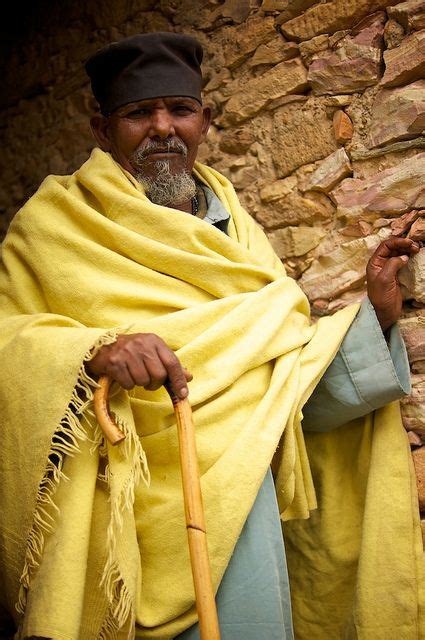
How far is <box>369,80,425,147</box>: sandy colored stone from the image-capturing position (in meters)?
2.18

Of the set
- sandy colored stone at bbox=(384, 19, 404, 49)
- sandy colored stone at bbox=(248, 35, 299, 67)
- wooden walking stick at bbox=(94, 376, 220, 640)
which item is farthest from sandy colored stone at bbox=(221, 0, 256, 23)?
wooden walking stick at bbox=(94, 376, 220, 640)

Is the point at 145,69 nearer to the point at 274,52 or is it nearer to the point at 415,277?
the point at 274,52

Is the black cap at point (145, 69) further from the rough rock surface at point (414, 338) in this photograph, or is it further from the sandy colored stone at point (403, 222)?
the rough rock surface at point (414, 338)

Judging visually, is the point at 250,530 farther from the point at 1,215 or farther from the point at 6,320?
the point at 1,215

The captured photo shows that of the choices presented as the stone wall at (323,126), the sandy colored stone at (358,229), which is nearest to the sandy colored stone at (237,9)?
the stone wall at (323,126)

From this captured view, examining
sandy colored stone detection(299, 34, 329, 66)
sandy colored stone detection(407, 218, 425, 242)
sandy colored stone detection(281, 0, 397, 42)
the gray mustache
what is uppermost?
sandy colored stone detection(281, 0, 397, 42)

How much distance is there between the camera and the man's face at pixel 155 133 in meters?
2.21

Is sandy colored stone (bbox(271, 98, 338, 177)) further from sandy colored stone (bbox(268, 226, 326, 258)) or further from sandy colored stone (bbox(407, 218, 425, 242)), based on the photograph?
sandy colored stone (bbox(407, 218, 425, 242))

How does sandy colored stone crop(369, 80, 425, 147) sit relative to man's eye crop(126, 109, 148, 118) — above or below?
below

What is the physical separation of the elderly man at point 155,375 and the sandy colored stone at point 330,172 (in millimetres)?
286

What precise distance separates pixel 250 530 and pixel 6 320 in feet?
2.71

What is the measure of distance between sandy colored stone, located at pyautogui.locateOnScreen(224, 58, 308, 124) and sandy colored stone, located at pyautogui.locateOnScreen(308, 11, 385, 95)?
68mm

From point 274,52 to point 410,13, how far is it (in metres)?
0.52

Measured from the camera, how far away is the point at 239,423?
1844 mm
